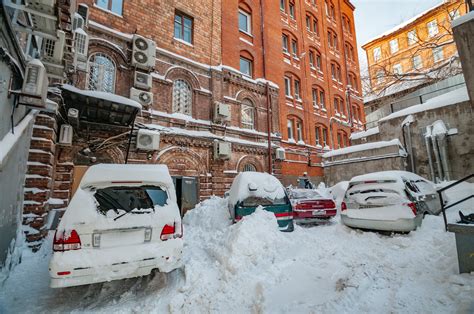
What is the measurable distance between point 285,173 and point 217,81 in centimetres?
753

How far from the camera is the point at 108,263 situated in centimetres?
337

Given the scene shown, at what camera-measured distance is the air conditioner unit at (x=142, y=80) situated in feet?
33.9

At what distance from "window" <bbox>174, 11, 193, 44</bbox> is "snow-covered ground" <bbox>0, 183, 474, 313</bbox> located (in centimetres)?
1165

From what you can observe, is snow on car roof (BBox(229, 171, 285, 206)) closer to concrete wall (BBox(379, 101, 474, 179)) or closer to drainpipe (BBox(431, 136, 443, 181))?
drainpipe (BBox(431, 136, 443, 181))

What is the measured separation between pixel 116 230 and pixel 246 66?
14.7m

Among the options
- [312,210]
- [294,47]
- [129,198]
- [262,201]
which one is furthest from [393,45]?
[129,198]

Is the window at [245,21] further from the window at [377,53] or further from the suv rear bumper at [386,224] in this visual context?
the window at [377,53]

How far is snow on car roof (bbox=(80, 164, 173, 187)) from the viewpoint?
4008mm

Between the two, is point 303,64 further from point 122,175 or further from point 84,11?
point 122,175

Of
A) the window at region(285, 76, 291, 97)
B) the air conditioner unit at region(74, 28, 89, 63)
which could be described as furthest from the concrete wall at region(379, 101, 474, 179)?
the air conditioner unit at region(74, 28, 89, 63)

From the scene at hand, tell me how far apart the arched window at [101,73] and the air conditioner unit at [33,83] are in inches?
232

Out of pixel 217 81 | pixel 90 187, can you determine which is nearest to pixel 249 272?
pixel 90 187

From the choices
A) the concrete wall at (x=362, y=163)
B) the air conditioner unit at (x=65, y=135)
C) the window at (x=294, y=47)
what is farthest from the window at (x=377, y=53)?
the air conditioner unit at (x=65, y=135)

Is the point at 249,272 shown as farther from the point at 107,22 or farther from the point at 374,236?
the point at 107,22
